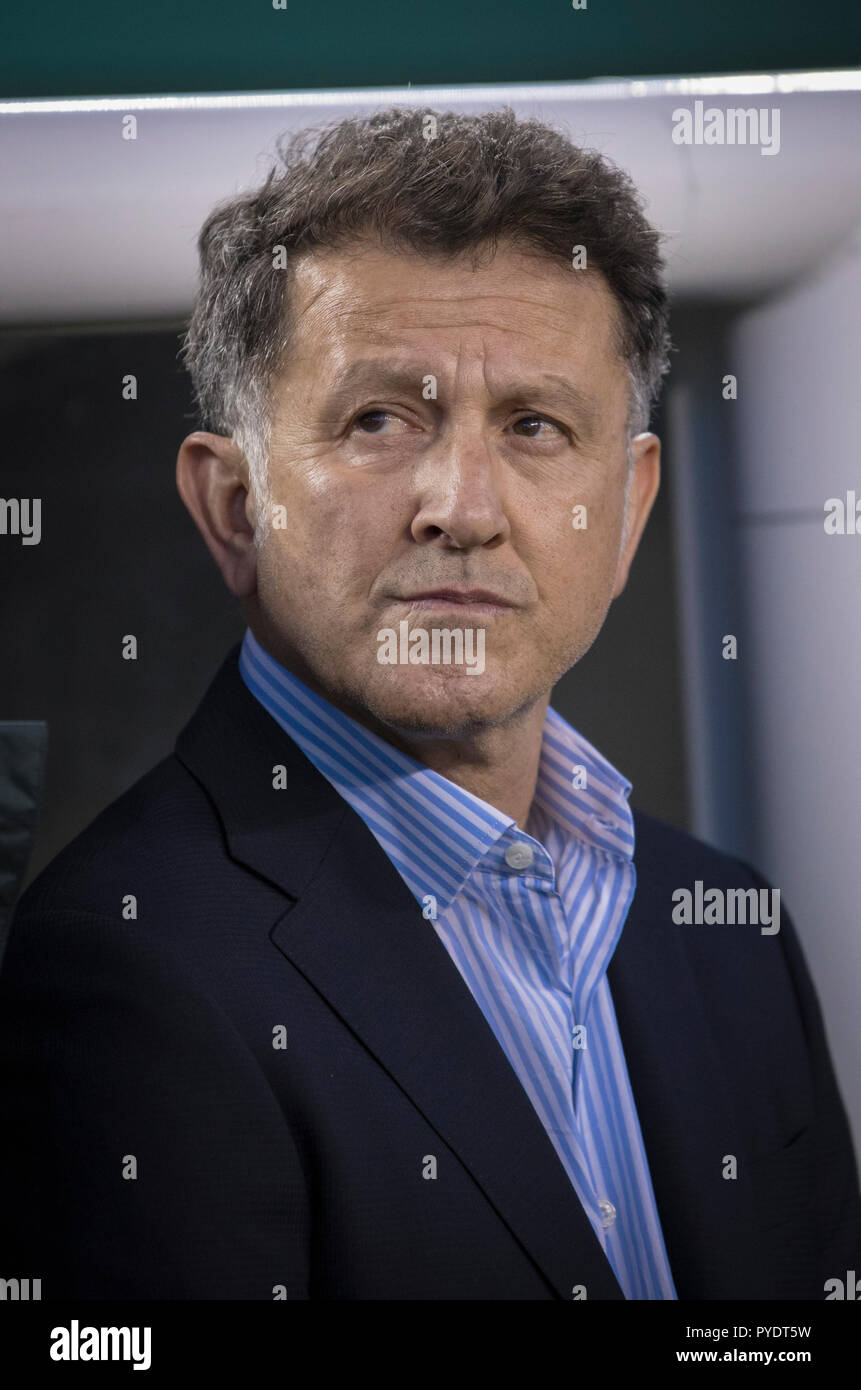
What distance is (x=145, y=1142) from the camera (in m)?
1.36

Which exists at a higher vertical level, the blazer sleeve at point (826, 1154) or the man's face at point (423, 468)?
the man's face at point (423, 468)

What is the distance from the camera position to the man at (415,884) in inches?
54.2

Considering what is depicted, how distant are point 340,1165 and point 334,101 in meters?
1.37

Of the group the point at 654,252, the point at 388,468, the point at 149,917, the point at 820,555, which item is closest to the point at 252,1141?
the point at 149,917

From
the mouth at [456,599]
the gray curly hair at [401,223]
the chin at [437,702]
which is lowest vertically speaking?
the chin at [437,702]

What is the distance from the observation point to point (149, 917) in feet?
4.61

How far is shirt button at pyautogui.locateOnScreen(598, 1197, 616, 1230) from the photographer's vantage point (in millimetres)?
1557

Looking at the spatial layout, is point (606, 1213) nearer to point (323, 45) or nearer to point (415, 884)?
point (415, 884)

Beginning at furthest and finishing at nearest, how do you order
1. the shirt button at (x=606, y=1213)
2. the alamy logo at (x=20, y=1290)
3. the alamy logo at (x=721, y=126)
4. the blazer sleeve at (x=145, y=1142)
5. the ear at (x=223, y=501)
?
the alamy logo at (x=721, y=126) → the ear at (x=223, y=501) → the shirt button at (x=606, y=1213) → the alamy logo at (x=20, y=1290) → the blazer sleeve at (x=145, y=1142)

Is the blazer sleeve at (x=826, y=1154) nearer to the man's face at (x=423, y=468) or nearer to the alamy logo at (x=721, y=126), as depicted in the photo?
the man's face at (x=423, y=468)

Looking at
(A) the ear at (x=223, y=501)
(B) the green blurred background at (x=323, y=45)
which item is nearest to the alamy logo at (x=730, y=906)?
(A) the ear at (x=223, y=501)

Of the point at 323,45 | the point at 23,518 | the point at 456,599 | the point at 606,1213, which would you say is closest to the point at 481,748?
the point at 456,599
